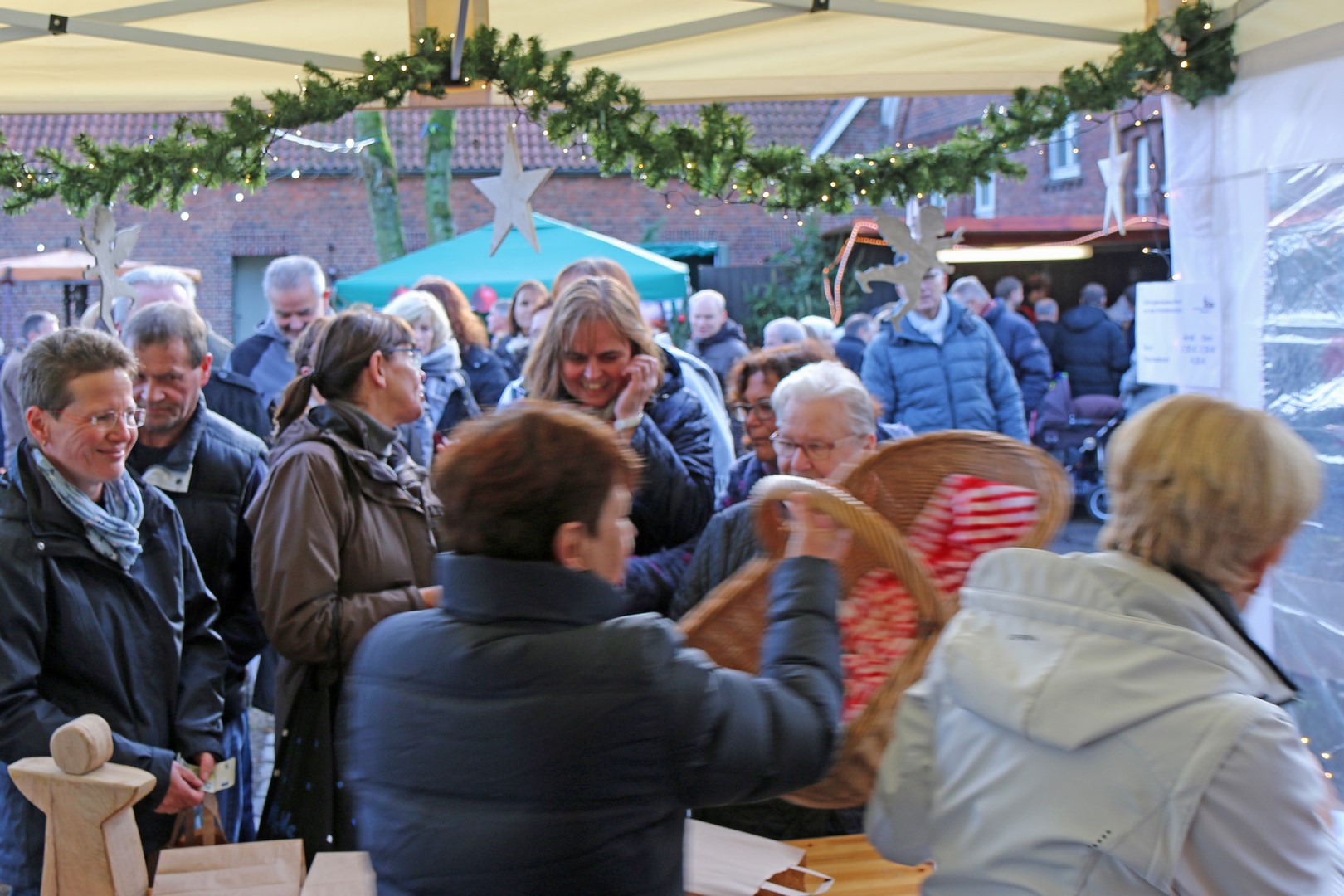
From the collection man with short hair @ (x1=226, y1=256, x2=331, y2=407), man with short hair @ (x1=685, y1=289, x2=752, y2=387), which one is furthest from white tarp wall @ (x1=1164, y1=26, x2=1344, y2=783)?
man with short hair @ (x1=685, y1=289, x2=752, y2=387)

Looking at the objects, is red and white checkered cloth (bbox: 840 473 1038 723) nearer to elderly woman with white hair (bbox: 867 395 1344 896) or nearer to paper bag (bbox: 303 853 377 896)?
elderly woman with white hair (bbox: 867 395 1344 896)

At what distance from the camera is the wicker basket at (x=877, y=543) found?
1872mm

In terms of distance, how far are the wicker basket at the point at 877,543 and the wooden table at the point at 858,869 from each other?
0.74 feet

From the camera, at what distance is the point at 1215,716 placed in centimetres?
144

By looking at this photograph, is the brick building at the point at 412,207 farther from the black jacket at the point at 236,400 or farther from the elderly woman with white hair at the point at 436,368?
the black jacket at the point at 236,400

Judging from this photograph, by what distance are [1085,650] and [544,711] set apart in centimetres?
66

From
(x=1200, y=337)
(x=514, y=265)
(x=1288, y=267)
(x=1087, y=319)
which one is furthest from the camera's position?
(x=514, y=265)

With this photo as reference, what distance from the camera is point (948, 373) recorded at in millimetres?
6562

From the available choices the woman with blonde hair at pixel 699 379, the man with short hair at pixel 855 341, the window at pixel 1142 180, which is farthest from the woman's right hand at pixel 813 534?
the window at pixel 1142 180

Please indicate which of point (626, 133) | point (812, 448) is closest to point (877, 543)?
point (812, 448)

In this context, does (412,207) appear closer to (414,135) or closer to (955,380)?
(414,135)

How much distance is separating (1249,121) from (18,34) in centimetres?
384

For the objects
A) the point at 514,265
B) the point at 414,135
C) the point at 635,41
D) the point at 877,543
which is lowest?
the point at 877,543

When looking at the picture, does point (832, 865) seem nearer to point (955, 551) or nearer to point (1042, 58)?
point (955, 551)
